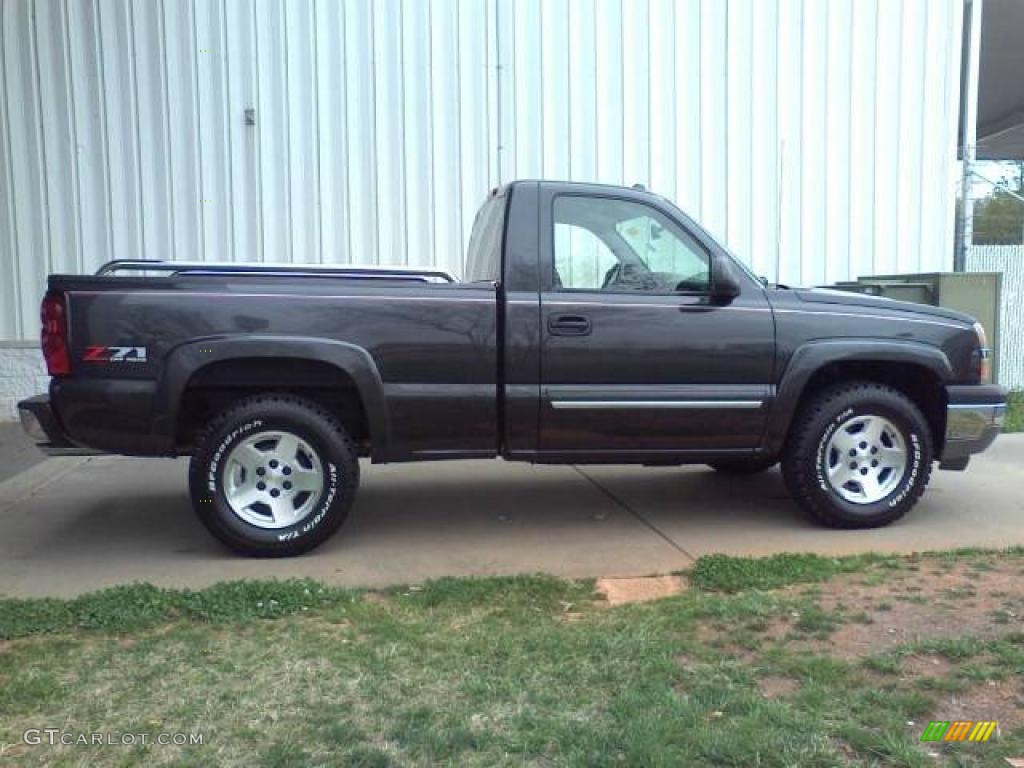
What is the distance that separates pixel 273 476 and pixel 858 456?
340 cm

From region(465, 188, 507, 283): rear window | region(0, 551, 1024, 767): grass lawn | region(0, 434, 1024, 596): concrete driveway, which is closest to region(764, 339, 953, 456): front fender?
region(0, 434, 1024, 596): concrete driveway

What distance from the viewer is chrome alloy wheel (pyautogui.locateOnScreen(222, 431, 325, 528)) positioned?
4832mm

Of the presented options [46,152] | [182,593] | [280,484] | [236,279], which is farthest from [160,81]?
[182,593]

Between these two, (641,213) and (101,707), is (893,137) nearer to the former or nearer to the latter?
(641,213)

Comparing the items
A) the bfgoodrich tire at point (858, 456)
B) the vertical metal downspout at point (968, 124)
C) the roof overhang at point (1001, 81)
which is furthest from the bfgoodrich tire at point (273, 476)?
the roof overhang at point (1001, 81)

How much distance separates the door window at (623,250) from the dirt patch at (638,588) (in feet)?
5.33

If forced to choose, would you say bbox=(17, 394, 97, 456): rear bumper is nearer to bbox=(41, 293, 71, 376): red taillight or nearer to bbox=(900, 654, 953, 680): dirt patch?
bbox=(41, 293, 71, 376): red taillight

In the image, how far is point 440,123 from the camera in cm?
994

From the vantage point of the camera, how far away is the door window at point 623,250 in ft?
17.0

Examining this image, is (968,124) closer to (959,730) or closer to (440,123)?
(440,123)

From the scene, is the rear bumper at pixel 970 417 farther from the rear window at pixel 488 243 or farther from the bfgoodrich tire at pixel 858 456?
the rear window at pixel 488 243

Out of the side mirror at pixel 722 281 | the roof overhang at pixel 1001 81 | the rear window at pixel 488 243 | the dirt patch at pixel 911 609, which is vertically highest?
the roof overhang at pixel 1001 81

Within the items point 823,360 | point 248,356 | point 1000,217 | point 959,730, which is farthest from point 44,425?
point 1000,217

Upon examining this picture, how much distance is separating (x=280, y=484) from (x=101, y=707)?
1832 mm
